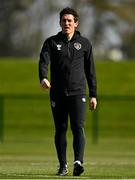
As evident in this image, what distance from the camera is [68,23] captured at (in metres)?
13.2

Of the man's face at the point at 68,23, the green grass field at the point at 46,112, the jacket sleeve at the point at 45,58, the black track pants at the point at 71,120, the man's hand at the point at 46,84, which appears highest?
the man's face at the point at 68,23

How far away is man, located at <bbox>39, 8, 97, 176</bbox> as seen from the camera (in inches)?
523

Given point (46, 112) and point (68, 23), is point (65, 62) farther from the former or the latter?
point (46, 112)

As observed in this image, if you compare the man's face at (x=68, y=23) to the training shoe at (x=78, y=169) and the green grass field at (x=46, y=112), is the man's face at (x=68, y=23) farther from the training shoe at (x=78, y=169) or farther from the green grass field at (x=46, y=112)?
the green grass field at (x=46, y=112)

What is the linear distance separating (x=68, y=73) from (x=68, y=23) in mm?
669

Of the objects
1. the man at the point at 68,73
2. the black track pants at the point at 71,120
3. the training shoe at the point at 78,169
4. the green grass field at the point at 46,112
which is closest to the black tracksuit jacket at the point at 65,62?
the man at the point at 68,73

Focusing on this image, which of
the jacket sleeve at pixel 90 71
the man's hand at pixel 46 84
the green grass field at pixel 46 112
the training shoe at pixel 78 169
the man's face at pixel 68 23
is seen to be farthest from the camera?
the green grass field at pixel 46 112

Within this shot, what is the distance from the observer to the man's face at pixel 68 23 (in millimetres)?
13263

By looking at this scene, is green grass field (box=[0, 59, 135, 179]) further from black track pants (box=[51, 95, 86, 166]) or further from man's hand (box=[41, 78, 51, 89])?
man's hand (box=[41, 78, 51, 89])

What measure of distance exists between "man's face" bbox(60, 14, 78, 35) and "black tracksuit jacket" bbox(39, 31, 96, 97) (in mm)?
100

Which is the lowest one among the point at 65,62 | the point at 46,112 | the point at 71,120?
the point at 46,112

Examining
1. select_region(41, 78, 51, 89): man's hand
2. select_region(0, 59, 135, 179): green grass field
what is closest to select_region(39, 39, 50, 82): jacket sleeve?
select_region(41, 78, 51, 89): man's hand

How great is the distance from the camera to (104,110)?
121 feet

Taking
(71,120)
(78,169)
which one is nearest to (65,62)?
(71,120)
